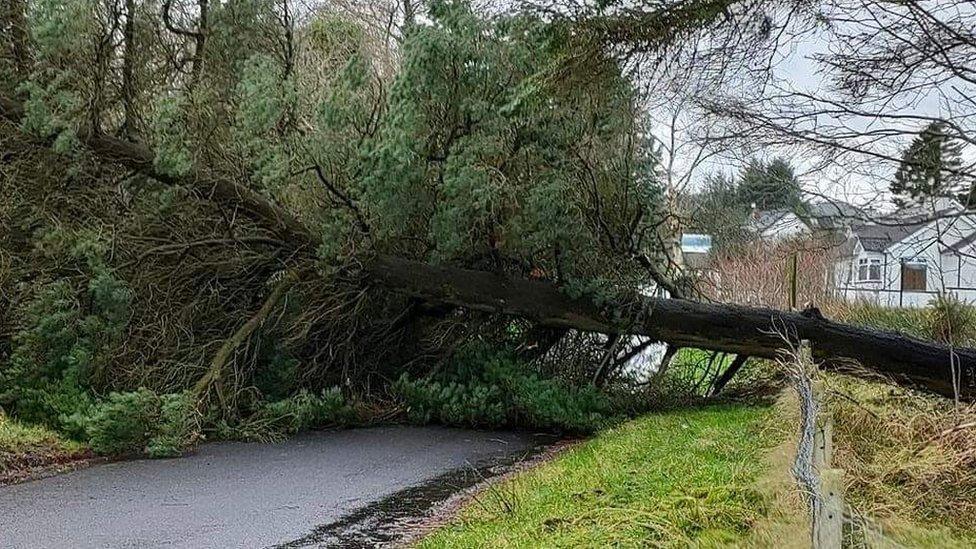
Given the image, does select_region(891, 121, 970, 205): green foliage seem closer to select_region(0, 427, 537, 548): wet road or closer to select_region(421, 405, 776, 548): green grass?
select_region(421, 405, 776, 548): green grass

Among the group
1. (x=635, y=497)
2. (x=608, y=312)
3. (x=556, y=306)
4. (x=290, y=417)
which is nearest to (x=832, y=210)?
(x=608, y=312)

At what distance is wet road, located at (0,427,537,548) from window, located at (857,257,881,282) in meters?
9.60

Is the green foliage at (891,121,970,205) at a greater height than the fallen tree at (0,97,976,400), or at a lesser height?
greater

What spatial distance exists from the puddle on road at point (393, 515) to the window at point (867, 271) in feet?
35.2

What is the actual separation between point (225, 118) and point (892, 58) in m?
6.52

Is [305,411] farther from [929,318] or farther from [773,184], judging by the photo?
[929,318]

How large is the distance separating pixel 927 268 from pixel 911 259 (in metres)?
1.28

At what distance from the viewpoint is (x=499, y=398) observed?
9.72 meters

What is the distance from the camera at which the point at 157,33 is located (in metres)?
9.13

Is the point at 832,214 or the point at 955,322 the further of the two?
the point at 955,322

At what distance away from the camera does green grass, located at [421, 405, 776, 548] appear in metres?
4.26

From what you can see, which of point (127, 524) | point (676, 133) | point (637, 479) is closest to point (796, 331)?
point (676, 133)

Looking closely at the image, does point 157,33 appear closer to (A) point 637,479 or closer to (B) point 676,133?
(B) point 676,133

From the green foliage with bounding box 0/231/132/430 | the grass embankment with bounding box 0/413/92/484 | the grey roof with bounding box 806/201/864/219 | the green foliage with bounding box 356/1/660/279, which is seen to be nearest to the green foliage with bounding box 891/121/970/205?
the grey roof with bounding box 806/201/864/219
